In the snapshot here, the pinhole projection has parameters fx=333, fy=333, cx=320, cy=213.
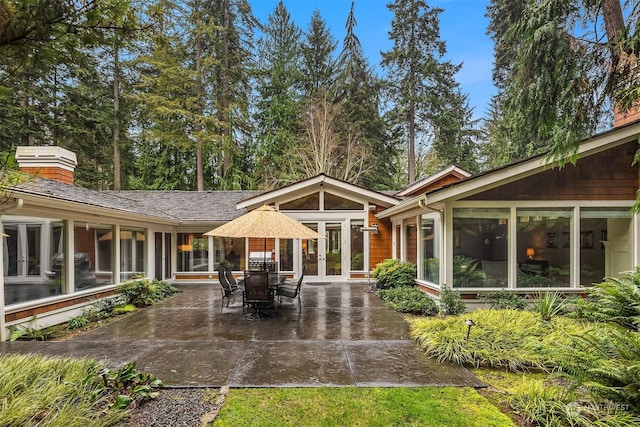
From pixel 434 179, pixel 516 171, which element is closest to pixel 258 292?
pixel 516 171

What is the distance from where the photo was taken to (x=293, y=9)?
23812 mm

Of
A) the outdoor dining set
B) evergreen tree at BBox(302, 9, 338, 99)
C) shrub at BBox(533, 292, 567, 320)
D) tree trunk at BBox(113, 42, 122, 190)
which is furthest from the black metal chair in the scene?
evergreen tree at BBox(302, 9, 338, 99)

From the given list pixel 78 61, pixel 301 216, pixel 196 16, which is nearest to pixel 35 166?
pixel 301 216

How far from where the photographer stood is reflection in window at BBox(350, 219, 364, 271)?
1261 centimetres

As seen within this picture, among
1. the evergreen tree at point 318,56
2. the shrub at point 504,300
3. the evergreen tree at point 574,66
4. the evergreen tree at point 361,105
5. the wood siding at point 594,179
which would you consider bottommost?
the shrub at point 504,300

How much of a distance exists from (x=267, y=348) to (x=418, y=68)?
21452 mm

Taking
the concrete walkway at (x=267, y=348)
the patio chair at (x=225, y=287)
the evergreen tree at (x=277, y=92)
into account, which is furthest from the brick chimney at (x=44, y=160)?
the evergreen tree at (x=277, y=92)

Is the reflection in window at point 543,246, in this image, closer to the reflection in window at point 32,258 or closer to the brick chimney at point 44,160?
the reflection in window at point 32,258

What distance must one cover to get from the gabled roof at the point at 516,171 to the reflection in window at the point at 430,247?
3.20 ft

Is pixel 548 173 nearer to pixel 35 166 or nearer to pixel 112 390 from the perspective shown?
pixel 112 390

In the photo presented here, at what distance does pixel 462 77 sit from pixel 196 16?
674 inches

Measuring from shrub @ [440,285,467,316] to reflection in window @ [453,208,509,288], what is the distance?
0.39m

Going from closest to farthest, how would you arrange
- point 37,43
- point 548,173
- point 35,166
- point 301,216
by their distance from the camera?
1. point 37,43
2. point 548,173
3. point 35,166
4. point 301,216

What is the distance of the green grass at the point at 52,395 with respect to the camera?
9.05 feet
